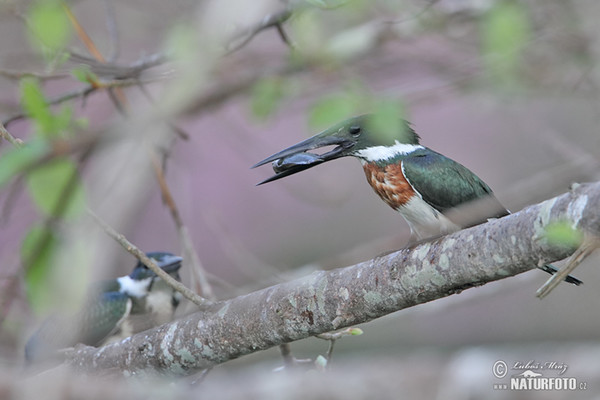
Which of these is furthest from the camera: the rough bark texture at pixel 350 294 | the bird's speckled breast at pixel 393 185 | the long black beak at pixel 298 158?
the bird's speckled breast at pixel 393 185

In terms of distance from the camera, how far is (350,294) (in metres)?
1.76

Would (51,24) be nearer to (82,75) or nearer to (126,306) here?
(82,75)

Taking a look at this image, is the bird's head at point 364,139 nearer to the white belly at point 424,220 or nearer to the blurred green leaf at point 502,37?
the white belly at point 424,220

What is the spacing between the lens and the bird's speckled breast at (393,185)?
2.17 meters

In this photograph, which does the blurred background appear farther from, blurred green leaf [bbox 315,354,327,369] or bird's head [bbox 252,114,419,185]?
blurred green leaf [bbox 315,354,327,369]

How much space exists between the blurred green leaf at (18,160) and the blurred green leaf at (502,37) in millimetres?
1585

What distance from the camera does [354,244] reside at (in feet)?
18.6

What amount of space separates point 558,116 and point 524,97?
2.12m

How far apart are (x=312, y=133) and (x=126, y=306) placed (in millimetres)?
1208

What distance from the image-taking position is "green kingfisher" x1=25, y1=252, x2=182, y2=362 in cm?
312

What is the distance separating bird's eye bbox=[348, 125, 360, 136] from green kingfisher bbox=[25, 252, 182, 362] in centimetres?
119

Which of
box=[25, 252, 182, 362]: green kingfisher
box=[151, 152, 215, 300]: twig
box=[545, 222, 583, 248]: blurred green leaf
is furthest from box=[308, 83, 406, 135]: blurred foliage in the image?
box=[25, 252, 182, 362]: green kingfisher

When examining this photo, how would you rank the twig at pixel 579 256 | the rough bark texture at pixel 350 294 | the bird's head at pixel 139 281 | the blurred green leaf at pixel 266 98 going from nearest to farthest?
the twig at pixel 579 256 < the rough bark texture at pixel 350 294 < the blurred green leaf at pixel 266 98 < the bird's head at pixel 139 281

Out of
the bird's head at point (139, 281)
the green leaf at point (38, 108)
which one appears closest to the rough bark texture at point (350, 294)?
the green leaf at point (38, 108)
